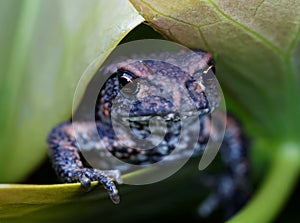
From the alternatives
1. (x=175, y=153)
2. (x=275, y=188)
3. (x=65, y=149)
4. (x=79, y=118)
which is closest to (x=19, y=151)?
(x=65, y=149)

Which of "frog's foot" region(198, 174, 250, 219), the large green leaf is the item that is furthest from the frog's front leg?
"frog's foot" region(198, 174, 250, 219)

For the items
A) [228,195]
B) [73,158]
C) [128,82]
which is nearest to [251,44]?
[128,82]

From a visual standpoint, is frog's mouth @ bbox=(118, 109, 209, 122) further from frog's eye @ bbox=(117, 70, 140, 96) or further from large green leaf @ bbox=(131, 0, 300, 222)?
Answer: large green leaf @ bbox=(131, 0, 300, 222)

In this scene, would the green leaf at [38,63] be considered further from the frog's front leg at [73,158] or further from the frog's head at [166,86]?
the frog's head at [166,86]

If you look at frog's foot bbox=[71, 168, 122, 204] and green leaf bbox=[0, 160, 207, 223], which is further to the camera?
frog's foot bbox=[71, 168, 122, 204]

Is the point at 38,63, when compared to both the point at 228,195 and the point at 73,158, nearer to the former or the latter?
the point at 73,158

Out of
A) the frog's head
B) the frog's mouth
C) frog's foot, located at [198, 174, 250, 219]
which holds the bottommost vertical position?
frog's foot, located at [198, 174, 250, 219]

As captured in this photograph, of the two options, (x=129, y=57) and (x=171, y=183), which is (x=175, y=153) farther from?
(x=129, y=57)

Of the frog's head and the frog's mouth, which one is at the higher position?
the frog's head
